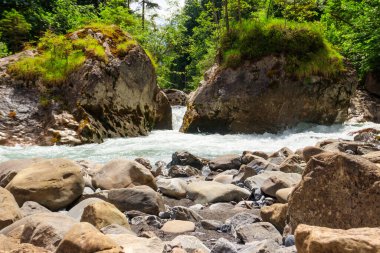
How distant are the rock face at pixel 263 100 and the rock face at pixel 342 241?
1174 centimetres

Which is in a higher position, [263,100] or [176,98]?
[263,100]

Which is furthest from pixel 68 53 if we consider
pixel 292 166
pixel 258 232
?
pixel 258 232

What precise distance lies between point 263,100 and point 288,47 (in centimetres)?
240

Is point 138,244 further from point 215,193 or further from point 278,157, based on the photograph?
point 278,157

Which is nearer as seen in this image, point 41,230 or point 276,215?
point 41,230

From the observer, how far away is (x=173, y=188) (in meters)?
5.72

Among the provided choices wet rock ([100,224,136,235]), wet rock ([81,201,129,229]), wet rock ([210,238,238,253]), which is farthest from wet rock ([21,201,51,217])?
wet rock ([210,238,238,253])

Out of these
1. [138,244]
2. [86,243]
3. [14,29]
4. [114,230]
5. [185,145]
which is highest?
[14,29]

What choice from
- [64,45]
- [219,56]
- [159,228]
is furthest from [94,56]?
[159,228]

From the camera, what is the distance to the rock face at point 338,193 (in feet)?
10.1

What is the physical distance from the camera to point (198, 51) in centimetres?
3809

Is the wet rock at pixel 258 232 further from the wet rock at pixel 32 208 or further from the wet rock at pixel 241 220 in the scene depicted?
the wet rock at pixel 32 208

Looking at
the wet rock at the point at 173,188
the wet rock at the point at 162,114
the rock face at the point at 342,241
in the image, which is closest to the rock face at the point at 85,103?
the wet rock at the point at 162,114

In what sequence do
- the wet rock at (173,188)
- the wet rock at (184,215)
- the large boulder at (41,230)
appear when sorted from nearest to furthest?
1. the large boulder at (41,230)
2. the wet rock at (184,215)
3. the wet rock at (173,188)
